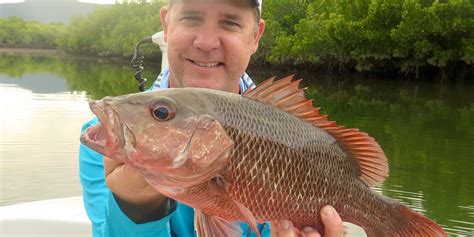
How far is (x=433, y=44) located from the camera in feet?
116

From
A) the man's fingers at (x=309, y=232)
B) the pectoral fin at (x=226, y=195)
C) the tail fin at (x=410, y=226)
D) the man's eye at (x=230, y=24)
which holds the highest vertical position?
the man's eye at (x=230, y=24)

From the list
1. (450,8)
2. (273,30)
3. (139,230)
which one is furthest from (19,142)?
(273,30)

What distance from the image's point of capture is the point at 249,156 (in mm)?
1876

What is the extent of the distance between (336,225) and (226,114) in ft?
2.18

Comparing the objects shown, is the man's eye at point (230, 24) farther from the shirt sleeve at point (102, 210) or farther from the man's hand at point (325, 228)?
the man's hand at point (325, 228)

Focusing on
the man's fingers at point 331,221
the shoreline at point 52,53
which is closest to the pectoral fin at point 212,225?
the man's fingers at point 331,221

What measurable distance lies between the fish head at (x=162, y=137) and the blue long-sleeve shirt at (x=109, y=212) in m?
0.33

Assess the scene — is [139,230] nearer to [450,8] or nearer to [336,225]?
[336,225]

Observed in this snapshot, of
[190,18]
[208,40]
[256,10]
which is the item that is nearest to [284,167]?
[208,40]

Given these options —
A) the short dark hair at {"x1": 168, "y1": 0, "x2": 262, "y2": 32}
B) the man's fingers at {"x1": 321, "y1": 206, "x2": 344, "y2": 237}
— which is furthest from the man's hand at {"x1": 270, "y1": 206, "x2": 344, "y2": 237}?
the short dark hair at {"x1": 168, "y1": 0, "x2": 262, "y2": 32}

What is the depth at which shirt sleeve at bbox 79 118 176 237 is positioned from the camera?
2.12 metres

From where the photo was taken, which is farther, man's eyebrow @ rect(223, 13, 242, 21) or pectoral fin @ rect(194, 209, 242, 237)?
man's eyebrow @ rect(223, 13, 242, 21)

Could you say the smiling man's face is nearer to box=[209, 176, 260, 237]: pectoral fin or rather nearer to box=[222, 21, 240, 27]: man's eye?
box=[222, 21, 240, 27]: man's eye

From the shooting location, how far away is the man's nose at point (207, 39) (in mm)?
2748
